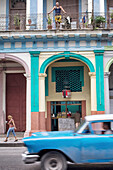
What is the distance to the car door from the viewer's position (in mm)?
5793

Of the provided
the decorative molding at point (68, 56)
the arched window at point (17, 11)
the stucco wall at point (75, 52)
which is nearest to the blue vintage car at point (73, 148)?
the decorative molding at point (68, 56)


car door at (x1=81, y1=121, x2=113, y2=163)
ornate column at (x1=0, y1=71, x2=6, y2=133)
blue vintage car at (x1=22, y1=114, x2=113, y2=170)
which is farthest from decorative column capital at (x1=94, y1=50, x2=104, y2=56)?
car door at (x1=81, y1=121, x2=113, y2=163)

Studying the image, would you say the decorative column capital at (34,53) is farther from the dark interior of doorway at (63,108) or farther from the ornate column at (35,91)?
the dark interior of doorway at (63,108)

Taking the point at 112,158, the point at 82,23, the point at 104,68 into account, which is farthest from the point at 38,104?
the point at 112,158

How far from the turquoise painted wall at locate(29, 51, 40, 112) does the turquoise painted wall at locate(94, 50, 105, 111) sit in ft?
10.9

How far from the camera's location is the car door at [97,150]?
579 centimetres

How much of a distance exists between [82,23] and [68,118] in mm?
Answer: 5684

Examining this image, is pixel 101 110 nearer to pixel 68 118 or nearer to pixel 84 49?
pixel 68 118

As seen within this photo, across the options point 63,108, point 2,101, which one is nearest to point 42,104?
point 63,108

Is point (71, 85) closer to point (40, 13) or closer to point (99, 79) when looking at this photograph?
point (99, 79)

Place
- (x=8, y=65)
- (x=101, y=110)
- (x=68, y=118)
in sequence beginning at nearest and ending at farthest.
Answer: (x=101, y=110)
(x=68, y=118)
(x=8, y=65)

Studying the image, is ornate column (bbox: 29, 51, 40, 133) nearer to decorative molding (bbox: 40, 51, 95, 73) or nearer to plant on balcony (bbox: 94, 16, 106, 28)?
decorative molding (bbox: 40, 51, 95, 73)

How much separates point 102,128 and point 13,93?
10.4 metres

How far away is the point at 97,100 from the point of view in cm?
1283
